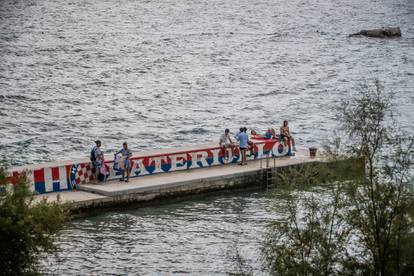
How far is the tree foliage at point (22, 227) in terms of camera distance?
25.0 meters

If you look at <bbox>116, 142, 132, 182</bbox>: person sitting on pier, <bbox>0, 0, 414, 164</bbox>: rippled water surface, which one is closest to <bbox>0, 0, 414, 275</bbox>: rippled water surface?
<bbox>0, 0, 414, 164</bbox>: rippled water surface

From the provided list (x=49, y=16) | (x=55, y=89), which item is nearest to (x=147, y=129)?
(x=55, y=89)

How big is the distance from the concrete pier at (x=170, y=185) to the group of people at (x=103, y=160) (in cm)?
42

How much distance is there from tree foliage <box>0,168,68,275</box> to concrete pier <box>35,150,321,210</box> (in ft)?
38.5

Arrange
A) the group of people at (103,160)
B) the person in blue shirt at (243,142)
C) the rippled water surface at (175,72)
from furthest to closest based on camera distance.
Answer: the rippled water surface at (175,72), the person in blue shirt at (243,142), the group of people at (103,160)

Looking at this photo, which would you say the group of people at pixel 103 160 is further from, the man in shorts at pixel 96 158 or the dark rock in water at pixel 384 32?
the dark rock in water at pixel 384 32

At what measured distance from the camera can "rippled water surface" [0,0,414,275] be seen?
3653cm

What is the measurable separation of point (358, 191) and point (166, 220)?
13908mm

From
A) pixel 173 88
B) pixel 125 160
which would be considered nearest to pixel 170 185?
pixel 125 160

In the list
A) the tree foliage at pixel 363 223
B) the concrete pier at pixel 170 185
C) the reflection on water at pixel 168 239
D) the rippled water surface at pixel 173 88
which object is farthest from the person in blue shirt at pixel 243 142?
the tree foliage at pixel 363 223

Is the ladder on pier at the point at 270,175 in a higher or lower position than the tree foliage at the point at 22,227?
lower

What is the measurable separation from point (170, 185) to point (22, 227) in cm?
1718

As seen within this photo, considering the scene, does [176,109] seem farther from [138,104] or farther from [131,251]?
[131,251]

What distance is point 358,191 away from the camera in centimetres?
2688
